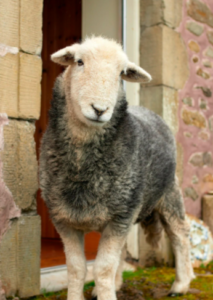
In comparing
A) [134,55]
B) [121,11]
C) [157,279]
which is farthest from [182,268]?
[121,11]

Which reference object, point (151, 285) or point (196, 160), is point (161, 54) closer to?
point (196, 160)

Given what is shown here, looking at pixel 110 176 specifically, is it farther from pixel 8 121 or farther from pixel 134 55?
pixel 134 55

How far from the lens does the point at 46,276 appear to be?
13.1ft

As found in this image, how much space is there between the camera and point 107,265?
9.30ft

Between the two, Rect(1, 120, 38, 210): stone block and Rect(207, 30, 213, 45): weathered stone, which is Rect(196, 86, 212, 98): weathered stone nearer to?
Rect(207, 30, 213, 45): weathered stone

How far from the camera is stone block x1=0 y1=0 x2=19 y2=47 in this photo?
10.6 ft

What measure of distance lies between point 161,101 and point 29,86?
187 centimetres

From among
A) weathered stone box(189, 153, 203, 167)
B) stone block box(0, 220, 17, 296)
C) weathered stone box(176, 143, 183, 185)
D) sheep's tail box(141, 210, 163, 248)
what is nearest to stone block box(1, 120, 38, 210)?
stone block box(0, 220, 17, 296)

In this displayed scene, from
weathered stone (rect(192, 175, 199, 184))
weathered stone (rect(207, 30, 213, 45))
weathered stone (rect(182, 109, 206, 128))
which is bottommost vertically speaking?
weathered stone (rect(192, 175, 199, 184))

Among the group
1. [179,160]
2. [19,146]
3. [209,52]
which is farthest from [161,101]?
[19,146]

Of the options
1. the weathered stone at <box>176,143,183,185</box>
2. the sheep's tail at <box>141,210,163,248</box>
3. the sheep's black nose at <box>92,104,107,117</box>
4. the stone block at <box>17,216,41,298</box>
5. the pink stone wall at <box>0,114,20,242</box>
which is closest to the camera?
the sheep's black nose at <box>92,104,107,117</box>

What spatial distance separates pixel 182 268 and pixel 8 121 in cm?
194

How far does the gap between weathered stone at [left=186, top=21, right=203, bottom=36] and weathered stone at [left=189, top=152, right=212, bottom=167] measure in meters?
1.50

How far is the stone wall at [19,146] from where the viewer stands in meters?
3.24
